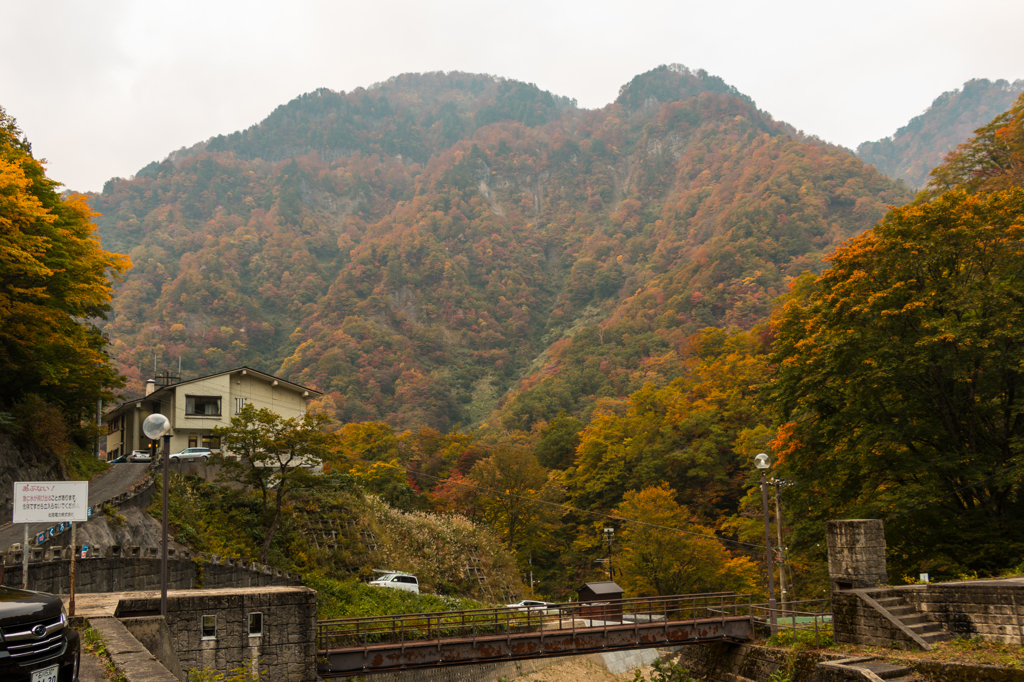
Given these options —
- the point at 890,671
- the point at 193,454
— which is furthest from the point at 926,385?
the point at 193,454

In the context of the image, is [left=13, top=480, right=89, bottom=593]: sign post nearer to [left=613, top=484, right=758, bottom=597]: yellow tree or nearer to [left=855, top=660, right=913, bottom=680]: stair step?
[left=855, top=660, right=913, bottom=680]: stair step

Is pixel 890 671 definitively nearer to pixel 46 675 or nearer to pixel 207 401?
pixel 46 675

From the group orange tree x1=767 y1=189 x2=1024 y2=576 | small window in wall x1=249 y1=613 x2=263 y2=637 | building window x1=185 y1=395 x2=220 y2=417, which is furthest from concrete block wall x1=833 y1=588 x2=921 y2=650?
building window x1=185 y1=395 x2=220 y2=417

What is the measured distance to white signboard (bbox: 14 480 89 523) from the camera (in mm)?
11688

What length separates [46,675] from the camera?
5160 millimetres

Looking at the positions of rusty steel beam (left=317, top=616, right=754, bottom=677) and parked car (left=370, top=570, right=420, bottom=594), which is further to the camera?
parked car (left=370, top=570, right=420, bottom=594)

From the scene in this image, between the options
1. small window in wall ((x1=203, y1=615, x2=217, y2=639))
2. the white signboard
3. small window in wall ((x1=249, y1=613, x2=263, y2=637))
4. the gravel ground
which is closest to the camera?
the white signboard

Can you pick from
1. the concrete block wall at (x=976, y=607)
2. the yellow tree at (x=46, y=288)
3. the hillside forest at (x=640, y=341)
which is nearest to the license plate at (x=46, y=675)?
the concrete block wall at (x=976, y=607)

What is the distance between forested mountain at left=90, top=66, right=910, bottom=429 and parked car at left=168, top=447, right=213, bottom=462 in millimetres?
49285


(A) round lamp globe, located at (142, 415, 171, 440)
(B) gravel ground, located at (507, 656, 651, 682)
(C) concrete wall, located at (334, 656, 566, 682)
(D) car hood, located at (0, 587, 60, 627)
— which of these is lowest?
(B) gravel ground, located at (507, 656, 651, 682)

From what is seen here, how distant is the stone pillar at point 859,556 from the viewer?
1847 cm

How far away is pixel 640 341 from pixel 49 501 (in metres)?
86.9

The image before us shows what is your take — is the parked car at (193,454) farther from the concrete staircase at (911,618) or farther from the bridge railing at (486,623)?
the concrete staircase at (911,618)

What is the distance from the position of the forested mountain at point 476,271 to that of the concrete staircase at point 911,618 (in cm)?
5931
